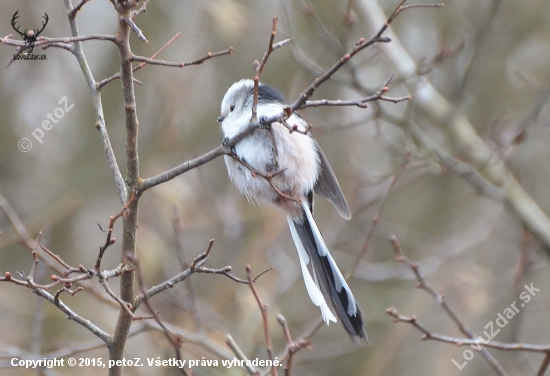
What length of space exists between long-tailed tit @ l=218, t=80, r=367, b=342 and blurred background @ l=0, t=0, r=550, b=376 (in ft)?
4.13

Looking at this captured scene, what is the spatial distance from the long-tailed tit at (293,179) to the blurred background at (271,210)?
→ 1259mm

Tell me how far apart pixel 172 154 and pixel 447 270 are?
3049 millimetres

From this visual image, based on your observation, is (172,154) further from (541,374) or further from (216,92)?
(541,374)

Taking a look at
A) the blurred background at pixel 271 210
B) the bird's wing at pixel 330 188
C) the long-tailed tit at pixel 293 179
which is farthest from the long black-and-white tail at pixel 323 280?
the blurred background at pixel 271 210

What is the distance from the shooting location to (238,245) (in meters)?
5.95

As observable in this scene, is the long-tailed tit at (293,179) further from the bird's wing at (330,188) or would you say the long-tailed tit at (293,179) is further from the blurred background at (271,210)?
A: the blurred background at (271,210)

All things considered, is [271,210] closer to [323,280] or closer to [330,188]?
[330,188]

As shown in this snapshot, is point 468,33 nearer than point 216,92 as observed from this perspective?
Yes

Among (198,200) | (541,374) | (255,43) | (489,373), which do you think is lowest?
(541,374)

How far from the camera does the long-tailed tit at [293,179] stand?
3203 millimetres

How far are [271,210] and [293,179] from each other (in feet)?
7.61

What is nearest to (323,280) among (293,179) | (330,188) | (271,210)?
(293,179)

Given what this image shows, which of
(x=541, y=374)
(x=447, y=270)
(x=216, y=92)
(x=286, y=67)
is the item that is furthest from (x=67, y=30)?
(x=541, y=374)

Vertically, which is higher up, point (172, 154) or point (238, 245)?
point (172, 154)
